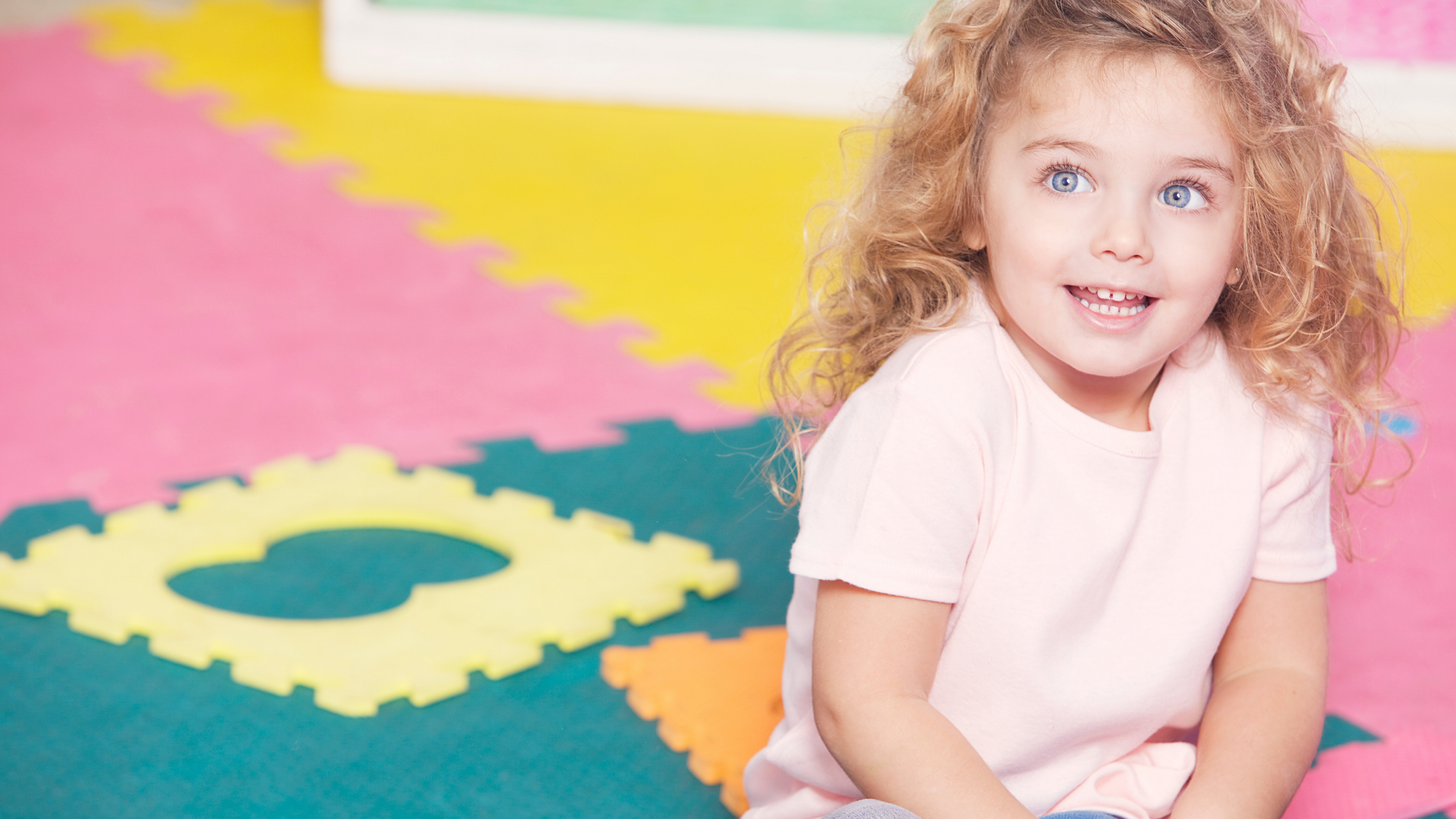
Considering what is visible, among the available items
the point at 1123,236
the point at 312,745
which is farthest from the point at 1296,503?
the point at 312,745

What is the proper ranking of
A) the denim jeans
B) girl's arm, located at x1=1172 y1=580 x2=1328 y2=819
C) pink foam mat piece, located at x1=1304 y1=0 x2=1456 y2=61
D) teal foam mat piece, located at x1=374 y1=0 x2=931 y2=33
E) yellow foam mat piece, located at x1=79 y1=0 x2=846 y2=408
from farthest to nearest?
1. teal foam mat piece, located at x1=374 y1=0 x2=931 y2=33
2. pink foam mat piece, located at x1=1304 y1=0 x2=1456 y2=61
3. yellow foam mat piece, located at x1=79 y1=0 x2=846 y2=408
4. girl's arm, located at x1=1172 y1=580 x2=1328 y2=819
5. the denim jeans

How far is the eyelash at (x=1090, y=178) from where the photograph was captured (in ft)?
2.61

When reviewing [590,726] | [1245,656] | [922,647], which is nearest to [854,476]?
[922,647]

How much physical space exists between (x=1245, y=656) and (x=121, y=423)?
3.63 ft

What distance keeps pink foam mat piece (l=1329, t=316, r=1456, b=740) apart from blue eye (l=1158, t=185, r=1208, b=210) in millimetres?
469

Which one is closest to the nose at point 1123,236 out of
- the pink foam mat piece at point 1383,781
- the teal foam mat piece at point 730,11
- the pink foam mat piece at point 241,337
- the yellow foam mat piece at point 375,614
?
the pink foam mat piece at point 1383,781

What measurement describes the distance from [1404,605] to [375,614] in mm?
865

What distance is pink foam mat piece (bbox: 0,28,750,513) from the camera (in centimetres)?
148

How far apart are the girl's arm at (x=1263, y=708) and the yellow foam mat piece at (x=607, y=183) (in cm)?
80

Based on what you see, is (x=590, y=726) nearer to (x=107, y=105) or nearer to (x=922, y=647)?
(x=922, y=647)

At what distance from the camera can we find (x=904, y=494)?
29.8 inches

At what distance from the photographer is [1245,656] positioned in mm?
894

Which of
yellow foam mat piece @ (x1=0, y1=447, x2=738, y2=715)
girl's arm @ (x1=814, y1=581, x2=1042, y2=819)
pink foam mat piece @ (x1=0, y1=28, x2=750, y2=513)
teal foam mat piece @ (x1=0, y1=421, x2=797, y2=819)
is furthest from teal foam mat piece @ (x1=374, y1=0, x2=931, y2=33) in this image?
girl's arm @ (x1=814, y1=581, x2=1042, y2=819)

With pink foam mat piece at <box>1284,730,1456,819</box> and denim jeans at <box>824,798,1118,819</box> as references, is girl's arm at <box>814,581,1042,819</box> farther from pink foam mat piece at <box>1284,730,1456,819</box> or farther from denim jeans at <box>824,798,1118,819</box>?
pink foam mat piece at <box>1284,730,1456,819</box>
